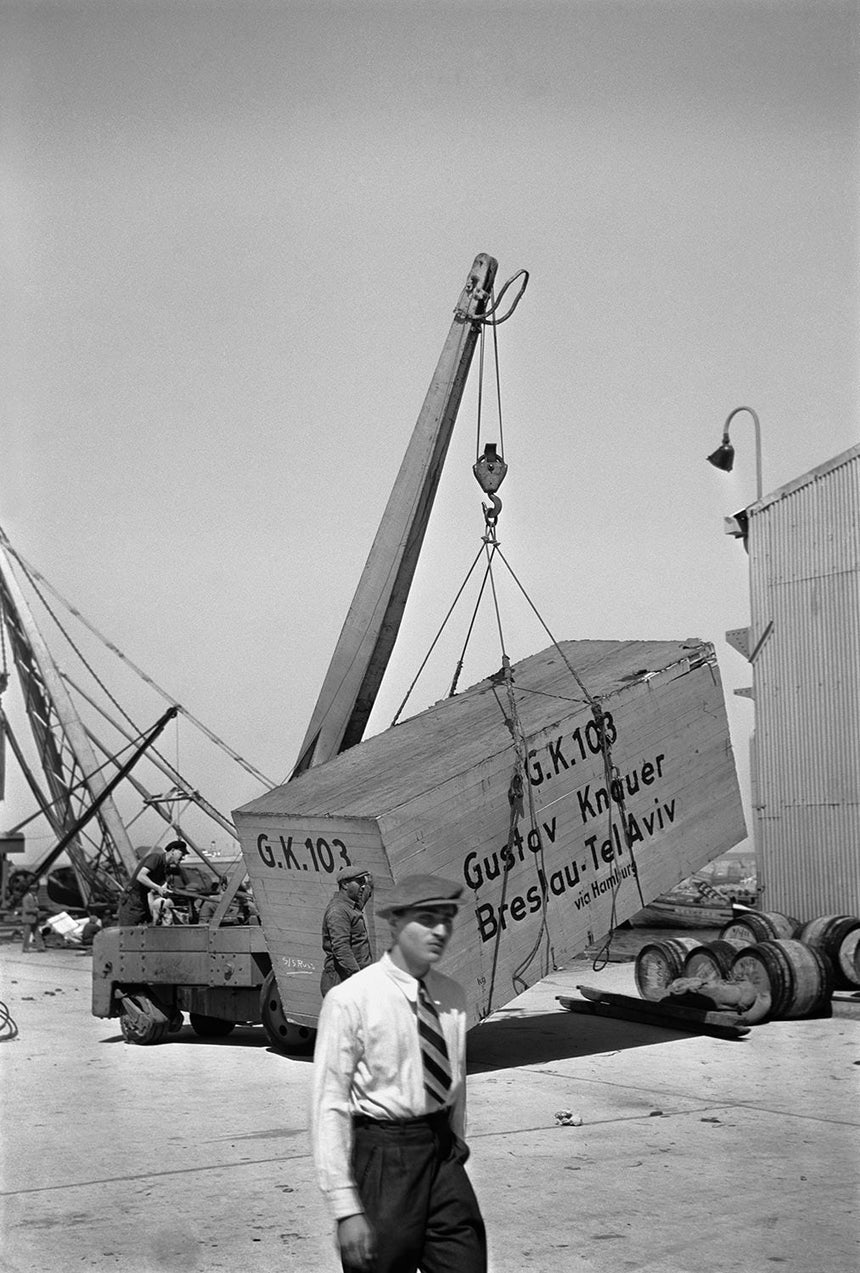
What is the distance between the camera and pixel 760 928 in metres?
15.9

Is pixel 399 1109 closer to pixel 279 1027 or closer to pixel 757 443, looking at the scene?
pixel 279 1027

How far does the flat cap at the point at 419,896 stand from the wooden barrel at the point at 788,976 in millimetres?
10086

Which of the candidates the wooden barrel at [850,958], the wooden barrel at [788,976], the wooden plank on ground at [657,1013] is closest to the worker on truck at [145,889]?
the wooden plank on ground at [657,1013]

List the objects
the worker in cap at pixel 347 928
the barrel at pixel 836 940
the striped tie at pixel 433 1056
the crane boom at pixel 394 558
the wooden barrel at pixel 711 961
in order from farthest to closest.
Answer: the barrel at pixel 836 940 → the wooden barrel at pixel 711 961 → the crane boom at pixel 394 558 → the worker in cap at pixel 347 928 → the striped tie at pixel 433 1056

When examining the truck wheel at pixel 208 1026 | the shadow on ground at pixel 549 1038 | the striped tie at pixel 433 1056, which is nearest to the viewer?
the striped tie at pixel 433 1056

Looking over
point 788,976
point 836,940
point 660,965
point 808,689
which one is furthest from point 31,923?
point 788,976

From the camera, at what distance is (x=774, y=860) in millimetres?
17750

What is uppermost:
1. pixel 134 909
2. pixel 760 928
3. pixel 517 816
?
pixel 517 816

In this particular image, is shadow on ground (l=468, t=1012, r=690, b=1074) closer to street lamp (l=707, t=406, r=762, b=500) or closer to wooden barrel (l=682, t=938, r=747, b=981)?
wooden barrel (l=682, t=938, r=747, b=981)

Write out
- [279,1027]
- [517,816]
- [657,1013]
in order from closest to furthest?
1. [517,816]
2. [279,1027]
3. [657,1013]

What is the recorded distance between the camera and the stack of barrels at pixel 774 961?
13562 mm

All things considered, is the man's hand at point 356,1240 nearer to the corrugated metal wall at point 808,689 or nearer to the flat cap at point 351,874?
the flat cap at point 351,874

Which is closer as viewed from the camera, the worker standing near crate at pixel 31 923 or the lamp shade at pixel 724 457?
the lamp shade at pixel 724 457

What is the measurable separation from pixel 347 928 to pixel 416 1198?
6104 mm
